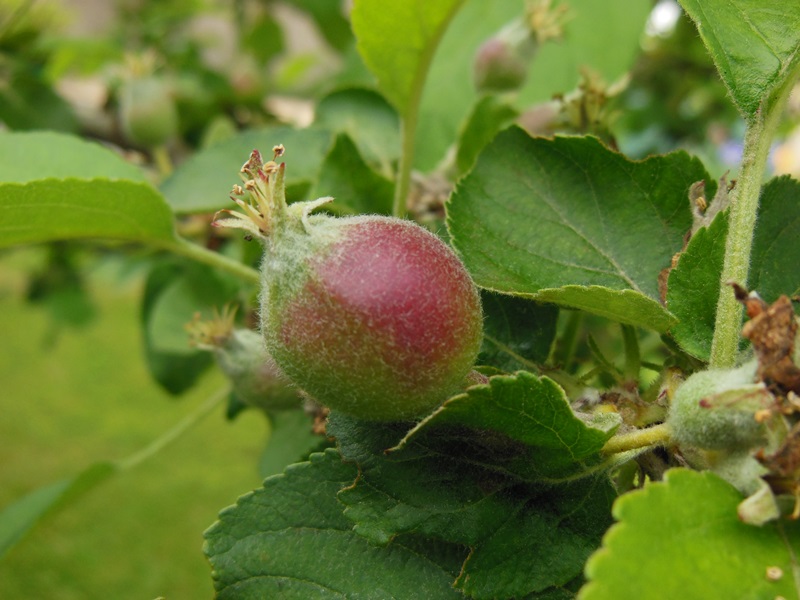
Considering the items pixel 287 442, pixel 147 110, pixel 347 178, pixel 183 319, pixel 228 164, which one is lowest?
pixel 183 319

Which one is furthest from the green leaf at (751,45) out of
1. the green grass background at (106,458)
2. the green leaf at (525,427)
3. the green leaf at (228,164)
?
the green grass background at (106,458)

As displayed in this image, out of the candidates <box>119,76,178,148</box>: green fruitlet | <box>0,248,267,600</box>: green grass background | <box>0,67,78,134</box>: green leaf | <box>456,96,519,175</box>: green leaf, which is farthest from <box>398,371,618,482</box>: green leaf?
<box>0,248,267,600</box>: green grass background

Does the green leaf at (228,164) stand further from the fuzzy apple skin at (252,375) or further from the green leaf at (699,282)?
the green leaf at (699,282)

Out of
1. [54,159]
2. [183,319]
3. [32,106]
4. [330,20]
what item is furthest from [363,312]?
[330,20]

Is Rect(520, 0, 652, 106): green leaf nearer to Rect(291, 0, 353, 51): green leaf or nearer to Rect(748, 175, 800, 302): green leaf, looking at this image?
Rect(748, 175, 800, 302): green leaf

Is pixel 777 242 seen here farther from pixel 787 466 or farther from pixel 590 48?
pixel 590 48

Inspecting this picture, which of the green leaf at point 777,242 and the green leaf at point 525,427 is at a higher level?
the green leaf at point 777,242
